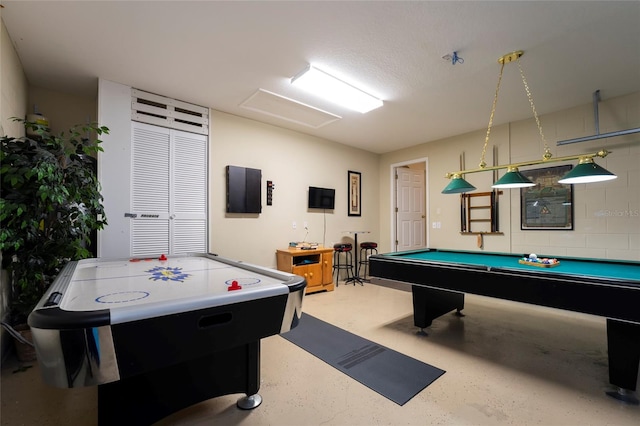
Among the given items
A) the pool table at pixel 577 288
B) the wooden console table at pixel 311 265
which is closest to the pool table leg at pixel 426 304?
the pool table at pixel 577 288

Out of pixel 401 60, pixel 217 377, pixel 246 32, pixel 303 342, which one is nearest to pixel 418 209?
pixel 401 60

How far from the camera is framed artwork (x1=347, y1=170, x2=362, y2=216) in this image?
230 inches

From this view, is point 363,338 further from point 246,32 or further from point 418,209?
point 418,209

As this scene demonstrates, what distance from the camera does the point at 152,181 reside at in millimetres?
3494

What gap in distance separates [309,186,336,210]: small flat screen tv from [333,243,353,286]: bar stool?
2.59ft

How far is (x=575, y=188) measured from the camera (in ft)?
12.6

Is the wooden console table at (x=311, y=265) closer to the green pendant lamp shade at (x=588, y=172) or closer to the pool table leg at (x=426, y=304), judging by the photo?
the pool table leg at (x=426, y=304)

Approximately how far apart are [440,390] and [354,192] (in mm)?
4316

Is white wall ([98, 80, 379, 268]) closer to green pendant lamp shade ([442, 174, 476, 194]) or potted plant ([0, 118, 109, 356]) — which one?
potted plant ([0, 118, 109, 356])

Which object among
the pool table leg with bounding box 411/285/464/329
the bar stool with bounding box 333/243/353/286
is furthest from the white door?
the pool table leg with bounding box 411/285/464/329

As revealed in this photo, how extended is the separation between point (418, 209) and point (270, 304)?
5814 millimetres

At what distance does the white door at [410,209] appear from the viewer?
6.18 m

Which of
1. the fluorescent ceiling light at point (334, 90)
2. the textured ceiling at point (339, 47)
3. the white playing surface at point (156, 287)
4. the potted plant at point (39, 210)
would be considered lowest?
the white playing surface at point (156, 287)

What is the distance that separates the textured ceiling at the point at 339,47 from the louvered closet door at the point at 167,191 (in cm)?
60
